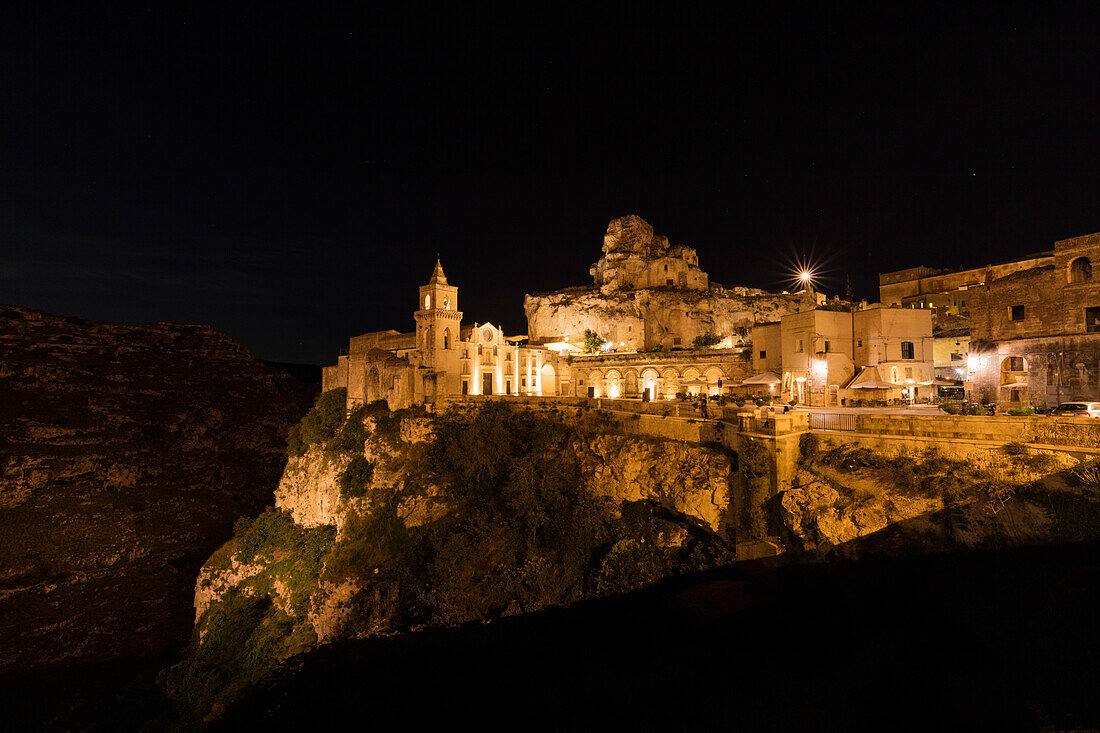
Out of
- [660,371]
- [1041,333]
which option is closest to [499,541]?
[1041,333]

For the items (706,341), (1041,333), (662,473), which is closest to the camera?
(662,473)

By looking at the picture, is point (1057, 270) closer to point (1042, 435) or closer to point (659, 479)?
point (1042, 435)

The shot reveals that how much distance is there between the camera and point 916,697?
6.90 metres

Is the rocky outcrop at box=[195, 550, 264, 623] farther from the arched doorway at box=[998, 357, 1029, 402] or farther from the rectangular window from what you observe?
the rectangular window

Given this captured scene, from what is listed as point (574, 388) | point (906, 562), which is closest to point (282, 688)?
point (906, 562)

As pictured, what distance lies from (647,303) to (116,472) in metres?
49.8

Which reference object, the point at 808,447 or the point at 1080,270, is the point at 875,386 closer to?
the point at 1080,270

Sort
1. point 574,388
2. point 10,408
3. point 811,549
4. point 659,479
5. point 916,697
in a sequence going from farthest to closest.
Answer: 1. point 574,388
2. point 10,408
3. point 659,479
4. point 811,549
5. point 916,697

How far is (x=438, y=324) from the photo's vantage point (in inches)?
1136

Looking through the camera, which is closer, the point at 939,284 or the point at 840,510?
the point at 840,510

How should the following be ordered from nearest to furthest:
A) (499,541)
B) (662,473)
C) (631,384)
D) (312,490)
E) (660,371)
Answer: (662,473) < (499,541) < (312,490) < (660,371) < (631,384)

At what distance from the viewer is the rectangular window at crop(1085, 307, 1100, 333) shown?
14.2 metres

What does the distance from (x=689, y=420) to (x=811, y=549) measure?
5.24 metres

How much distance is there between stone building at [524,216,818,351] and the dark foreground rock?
43.1m
